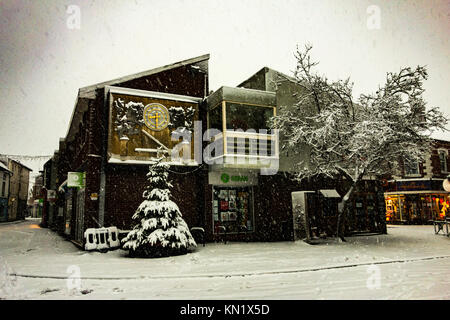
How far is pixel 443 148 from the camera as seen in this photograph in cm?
2853

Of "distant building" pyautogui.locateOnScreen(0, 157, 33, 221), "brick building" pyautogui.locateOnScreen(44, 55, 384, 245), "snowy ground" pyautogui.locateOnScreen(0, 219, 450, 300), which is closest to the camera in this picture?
"snowy ground" pyautogui.locateOnScreen(0, 219, 450, 300)

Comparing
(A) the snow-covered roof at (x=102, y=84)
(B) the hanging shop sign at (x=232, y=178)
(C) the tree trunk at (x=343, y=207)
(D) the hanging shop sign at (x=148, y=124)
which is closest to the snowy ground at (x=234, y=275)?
(C) the tree trunk at (x=343, y=207)

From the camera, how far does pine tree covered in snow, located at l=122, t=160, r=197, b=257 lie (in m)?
10.5

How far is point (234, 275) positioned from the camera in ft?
25.4

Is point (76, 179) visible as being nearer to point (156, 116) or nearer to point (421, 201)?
point (156, 116)

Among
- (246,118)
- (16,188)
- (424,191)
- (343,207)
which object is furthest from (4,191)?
(424,191)

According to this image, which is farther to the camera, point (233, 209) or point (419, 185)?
point (419, 185)

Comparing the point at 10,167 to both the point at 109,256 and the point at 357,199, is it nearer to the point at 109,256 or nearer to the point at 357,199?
the point at 109,256

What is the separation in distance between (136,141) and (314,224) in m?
9.13

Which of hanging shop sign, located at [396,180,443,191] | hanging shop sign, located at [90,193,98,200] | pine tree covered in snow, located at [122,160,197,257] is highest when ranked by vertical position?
hanging shop sign, located at [396,180,443,191]

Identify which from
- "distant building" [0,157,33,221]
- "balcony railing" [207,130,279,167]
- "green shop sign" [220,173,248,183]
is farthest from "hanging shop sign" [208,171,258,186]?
"distant building" [0,157,33,221]

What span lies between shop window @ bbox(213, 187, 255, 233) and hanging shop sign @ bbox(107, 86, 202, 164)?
2604 millimetres

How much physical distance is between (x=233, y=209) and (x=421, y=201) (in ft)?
68.0

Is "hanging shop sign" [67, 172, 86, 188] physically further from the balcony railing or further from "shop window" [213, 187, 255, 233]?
"shop window" [213, 187, 255, 233]
